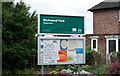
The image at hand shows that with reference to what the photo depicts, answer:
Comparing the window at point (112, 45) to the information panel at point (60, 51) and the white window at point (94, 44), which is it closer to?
the white window at point (94, 44)

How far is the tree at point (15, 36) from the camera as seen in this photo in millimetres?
16516

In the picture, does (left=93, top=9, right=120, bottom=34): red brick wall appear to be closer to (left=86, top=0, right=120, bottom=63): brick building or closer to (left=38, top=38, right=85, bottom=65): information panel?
(left=86, top=0, right=120, bottom=63): brick building

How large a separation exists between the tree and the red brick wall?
10150 millimetres

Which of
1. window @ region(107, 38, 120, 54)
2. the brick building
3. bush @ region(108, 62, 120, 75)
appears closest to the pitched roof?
the brick building

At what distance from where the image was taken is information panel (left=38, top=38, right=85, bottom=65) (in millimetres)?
10344

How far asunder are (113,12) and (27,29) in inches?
459

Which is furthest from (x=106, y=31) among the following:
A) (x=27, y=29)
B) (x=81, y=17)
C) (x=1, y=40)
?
(x=81, y=17)

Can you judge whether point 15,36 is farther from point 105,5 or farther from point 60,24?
point 105,5

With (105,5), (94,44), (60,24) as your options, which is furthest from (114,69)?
(105,5)

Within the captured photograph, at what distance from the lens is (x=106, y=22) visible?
26531 mm

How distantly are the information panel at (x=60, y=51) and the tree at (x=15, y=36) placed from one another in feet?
20.0

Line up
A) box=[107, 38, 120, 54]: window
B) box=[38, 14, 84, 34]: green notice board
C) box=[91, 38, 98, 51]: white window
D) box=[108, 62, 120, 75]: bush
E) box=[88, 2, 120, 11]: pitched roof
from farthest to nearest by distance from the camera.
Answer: box=[88, 2, 120, 11]: pitched roof, box=[91, 38, 98, 51]: white window, box=[107, 38, 120, 54]: window, box=[108, 62, 120, 75]: bush, box=[38, 14, 84, 34]: green notice board

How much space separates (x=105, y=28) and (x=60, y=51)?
16591 mm

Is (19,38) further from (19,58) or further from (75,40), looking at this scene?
(75,40)
